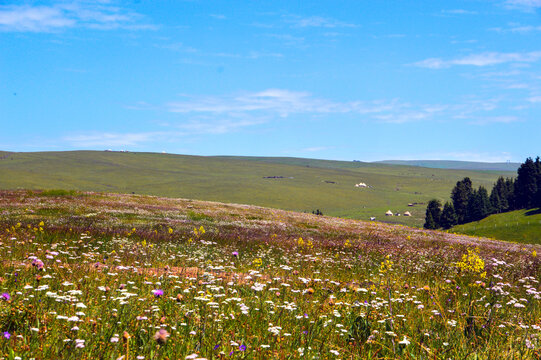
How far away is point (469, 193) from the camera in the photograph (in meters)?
115

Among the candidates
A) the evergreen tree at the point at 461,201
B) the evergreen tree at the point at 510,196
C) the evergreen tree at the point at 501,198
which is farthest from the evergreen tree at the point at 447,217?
the evergreen tree at the point at 510,196

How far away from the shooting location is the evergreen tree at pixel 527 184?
10575 centimetres

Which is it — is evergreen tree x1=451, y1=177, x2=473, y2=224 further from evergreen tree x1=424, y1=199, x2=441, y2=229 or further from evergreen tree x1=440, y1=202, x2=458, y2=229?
evergreen tree x1=424, y1=199, x2=441, y2=229

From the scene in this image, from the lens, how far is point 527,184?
107 metres

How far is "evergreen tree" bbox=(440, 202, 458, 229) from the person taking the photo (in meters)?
105

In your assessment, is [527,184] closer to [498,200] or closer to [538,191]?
[538,191]

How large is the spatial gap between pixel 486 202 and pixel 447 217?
41.9ft

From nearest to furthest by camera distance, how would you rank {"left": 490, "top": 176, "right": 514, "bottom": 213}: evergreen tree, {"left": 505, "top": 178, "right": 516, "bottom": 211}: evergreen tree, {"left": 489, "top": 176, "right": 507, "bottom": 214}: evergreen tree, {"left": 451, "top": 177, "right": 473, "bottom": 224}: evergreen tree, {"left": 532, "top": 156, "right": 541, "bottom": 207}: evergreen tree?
{"left": 532, "top": 156, "right": 541, "bottom": 207}: evergreen tree < {"left": 451, "top": 177, "right": 473, "bottom": 224}: evergreen tree < {"left": 489, "top": 176, "right": 507, "bottom": 214}: evergreen tree < {"left": 490, "top": 176, "right": 514, "bottom": 213}: evergreen tree < {"left": 505, "top": 178, "right": 516, "bottom": 211}: evergreen tree

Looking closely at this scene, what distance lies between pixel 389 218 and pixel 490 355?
6009 inches

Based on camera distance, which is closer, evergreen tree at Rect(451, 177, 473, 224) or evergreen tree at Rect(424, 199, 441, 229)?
evergreen tree at Rect(424, 199, 441, 229)

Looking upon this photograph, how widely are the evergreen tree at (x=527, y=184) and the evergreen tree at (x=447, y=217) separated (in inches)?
802

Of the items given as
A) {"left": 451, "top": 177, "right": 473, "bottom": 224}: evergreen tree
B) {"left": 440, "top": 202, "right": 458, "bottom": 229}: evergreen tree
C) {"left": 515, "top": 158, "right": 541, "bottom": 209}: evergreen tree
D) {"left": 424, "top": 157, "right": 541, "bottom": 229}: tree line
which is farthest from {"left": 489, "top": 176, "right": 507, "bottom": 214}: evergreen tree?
{"left": 440, "top": 202, "right": 458, "bottom": 229}: evergreen tree

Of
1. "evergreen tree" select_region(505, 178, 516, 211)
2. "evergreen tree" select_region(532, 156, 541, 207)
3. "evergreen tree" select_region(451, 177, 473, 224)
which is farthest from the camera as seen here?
"evergreen tree" select_region(505, 178, 516, 211)

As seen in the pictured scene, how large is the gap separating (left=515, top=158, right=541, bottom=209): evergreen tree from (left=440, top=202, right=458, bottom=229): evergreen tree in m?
20.4
